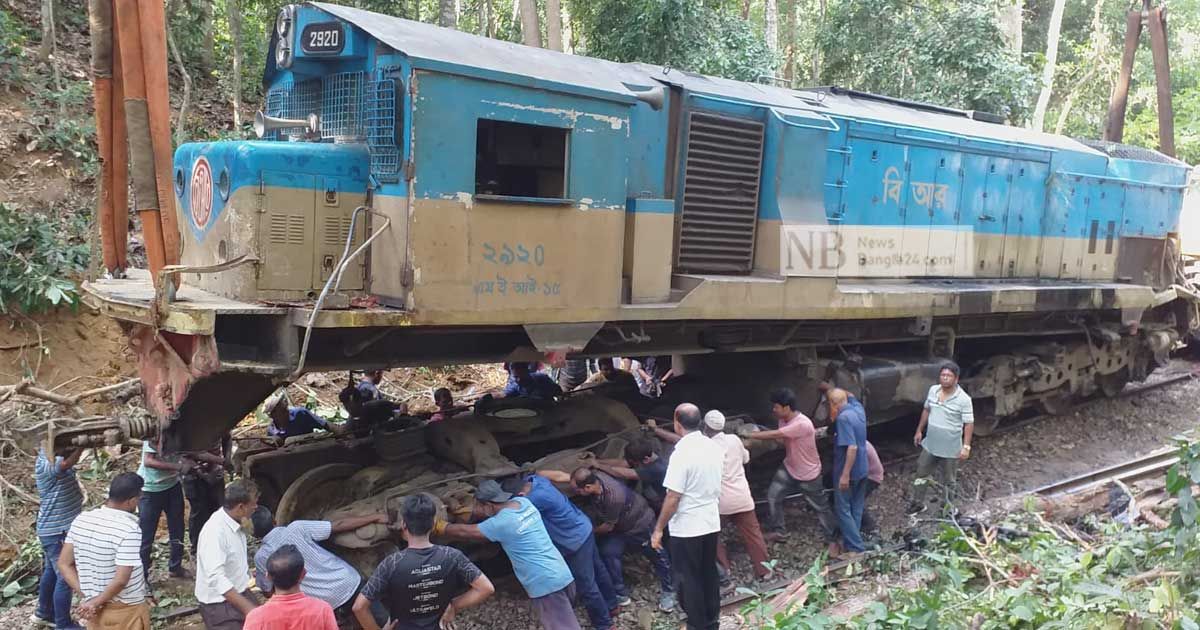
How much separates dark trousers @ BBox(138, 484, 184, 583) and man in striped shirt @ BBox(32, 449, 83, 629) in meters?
0.52

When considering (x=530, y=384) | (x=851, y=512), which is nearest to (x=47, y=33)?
(x=530, y=384)

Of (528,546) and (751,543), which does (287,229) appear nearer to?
(528,546)

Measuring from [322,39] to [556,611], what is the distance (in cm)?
391

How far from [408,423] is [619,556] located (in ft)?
6.81

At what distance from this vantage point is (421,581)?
4418 mm

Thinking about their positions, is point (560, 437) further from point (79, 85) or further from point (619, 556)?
point (79, 85)

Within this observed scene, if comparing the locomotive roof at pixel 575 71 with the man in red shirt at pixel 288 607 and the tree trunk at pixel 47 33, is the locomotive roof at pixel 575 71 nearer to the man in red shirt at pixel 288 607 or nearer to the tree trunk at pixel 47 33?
the man in red shirt at pixel 288 607

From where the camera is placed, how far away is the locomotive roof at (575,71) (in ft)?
16.4

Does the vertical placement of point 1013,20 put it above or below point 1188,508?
above

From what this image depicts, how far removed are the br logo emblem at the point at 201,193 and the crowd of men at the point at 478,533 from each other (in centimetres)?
160

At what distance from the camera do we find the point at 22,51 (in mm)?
12172

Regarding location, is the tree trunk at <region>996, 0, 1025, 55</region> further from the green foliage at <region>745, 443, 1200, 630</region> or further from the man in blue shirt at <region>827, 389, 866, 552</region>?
the green foliage at <region>745, 443, 1200, 630</region>

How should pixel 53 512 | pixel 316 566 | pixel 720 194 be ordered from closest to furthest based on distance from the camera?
pixel 316 566, pixel 53 512, pixel 720 194

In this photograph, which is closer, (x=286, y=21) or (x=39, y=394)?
(x=286, y=21)
